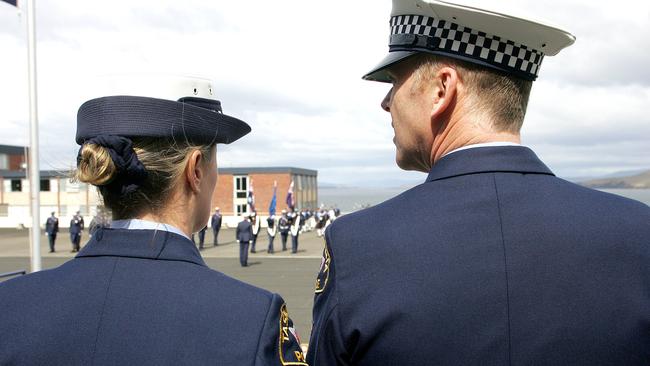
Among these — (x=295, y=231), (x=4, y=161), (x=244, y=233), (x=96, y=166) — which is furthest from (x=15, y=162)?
(x=96, y=166)

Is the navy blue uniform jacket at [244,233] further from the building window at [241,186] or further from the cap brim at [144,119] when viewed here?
the building window at [241,186]

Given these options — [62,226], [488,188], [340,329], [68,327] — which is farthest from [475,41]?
[62,226]

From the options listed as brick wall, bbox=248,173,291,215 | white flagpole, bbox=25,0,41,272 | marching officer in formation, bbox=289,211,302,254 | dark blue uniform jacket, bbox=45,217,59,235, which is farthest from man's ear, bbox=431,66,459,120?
brick wall, bbox=248,173,291,215

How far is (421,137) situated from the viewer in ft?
5.26

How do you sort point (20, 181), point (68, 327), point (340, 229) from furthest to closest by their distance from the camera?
1. point (20, 181)
2. point (340, 229)
3. point (68, 327)

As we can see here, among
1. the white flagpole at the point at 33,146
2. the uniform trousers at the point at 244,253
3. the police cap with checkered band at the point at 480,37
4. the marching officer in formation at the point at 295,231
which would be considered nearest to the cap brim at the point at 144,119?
the police cap with checkered band at the point at 480,37

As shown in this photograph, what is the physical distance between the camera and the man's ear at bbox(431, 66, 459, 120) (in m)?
1.50

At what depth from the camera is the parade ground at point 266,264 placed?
36.0 feet

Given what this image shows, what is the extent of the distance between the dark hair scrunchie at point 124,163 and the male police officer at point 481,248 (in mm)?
557

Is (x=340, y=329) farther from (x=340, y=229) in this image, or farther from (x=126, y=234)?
(x=126, y=234)

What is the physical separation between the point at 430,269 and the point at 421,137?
0.43 m

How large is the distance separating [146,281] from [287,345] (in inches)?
16.3

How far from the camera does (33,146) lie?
28.2ft

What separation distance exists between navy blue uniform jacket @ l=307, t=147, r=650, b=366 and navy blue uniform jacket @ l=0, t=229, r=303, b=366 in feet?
0.68
